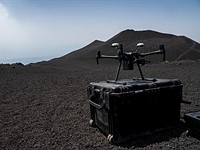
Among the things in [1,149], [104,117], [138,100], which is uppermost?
[138,100]

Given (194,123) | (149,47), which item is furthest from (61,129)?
(149,47)

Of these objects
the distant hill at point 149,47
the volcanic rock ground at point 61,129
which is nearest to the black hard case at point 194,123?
the volcanic rock ground at point 61,129

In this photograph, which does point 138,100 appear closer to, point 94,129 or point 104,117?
point 104,117

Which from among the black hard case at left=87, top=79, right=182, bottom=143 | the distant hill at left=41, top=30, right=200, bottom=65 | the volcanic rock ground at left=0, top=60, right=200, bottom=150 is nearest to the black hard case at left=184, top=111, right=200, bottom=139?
the volcanic rock ground at left=0, top=60, right=200, bottom=150

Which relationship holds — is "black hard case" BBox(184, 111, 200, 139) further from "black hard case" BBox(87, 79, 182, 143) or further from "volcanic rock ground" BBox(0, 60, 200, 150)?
"black hard case" BBox(87, 79, 182, 143)

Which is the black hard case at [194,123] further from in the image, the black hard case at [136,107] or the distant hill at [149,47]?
the distant hill at [149,47]

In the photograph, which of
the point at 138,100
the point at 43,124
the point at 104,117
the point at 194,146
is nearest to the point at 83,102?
the point at 43,124

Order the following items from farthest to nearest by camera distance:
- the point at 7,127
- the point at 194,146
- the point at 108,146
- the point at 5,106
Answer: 1. the point at 5,106
2. the point at 7,127
3. the point at 108,146
4. the point at 194,146

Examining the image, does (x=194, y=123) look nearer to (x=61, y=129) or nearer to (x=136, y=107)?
(x=136, y=107)
